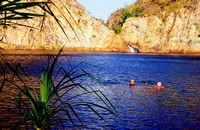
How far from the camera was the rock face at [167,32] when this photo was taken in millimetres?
143000

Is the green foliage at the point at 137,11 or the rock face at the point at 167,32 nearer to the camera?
the rock face at the point at 167,32

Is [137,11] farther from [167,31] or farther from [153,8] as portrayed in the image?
[167,31]

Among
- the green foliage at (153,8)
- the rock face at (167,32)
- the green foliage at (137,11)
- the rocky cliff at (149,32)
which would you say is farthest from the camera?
the green foliage at (137,11)

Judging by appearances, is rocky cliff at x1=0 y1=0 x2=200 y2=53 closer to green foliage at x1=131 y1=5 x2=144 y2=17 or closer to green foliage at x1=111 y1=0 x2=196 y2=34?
green foliage at x1=111 y1=0 x2=196 y2=34

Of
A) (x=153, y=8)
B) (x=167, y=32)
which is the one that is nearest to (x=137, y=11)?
(x=153, y=8)

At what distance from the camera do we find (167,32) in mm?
150375

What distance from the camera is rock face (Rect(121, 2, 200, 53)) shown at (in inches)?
Answer: 5630

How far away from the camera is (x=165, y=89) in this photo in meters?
42.7

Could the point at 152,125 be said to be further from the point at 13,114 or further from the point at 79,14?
the point at 79,14

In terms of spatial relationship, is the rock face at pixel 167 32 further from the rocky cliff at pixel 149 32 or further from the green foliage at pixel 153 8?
the green foliage at pixel 153 8

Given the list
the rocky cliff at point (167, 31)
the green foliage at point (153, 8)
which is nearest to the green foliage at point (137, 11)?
the green foliage at point (153, 8)

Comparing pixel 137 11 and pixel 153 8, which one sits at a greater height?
pixel 153 8

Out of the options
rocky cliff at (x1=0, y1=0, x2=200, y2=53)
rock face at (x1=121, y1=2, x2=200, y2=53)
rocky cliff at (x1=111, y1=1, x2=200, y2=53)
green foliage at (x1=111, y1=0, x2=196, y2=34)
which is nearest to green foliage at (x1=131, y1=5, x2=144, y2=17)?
green foliage at (x1=111, y1=0, x2=196, y2=34)

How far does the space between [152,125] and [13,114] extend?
9032 millimetres
